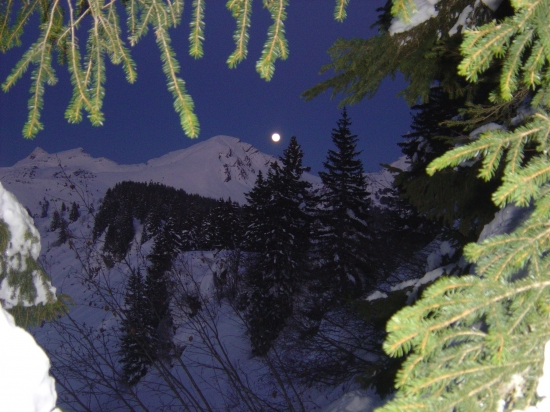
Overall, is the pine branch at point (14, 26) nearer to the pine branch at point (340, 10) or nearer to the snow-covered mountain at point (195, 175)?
the pine branch at point (340, 10)

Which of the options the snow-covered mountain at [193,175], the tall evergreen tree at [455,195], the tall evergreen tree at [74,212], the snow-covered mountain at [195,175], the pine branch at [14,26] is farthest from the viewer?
the snow-covered mountain at [195,175]

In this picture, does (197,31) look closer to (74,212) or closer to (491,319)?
(491,319)

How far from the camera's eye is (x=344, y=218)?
1848cm

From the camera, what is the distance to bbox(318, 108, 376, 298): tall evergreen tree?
18.0 meters

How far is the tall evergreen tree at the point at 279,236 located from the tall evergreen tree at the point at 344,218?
153cm

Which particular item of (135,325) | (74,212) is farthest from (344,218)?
(74,212)

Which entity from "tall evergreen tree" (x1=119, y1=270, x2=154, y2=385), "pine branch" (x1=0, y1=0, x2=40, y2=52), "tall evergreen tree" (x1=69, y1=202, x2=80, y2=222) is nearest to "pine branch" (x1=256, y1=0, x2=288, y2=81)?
"pine branch" (x1=0, y1=0, x2=40, y2=52)

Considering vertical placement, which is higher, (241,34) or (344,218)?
(344,218)

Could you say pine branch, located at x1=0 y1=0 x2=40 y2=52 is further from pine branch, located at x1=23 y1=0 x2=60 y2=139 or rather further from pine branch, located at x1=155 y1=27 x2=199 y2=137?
pine branch, located at x1=155 y1=27 x2=199 y2=137

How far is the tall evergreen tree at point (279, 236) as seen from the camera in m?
18.8

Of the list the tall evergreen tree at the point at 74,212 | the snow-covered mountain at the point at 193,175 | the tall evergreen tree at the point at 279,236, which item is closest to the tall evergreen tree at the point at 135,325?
the tall evergreen tree at the point at 74,212

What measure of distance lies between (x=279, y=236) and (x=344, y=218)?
13.4 feet

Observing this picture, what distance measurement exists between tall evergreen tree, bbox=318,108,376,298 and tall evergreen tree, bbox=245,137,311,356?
5.03 ft

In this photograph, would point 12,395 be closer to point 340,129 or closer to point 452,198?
point 452,198
